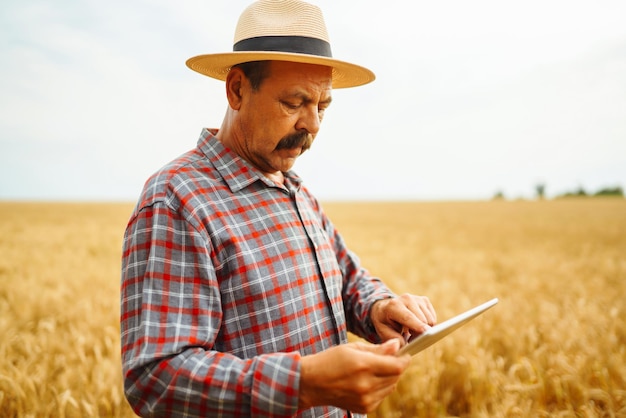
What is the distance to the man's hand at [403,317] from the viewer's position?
1.59 metres

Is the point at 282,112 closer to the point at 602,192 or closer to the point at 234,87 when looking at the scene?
the point at 234,87

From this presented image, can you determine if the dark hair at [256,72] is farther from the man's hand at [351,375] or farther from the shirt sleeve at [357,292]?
the man's hand at [351,375]

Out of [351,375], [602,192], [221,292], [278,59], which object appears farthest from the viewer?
[602,192]

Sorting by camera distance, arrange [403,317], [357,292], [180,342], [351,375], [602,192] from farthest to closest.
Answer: [602,192] < [357,292] < [403,317] < [180,342] < [351,375]

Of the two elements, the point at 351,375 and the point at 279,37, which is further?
the point at 279,37

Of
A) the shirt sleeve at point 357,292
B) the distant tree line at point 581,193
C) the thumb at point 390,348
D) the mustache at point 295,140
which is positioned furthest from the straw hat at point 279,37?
the distant tree line at point 581,193

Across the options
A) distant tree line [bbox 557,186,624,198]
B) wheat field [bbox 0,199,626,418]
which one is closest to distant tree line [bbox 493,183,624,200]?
distant tree line [bbox 557,186,624,198]

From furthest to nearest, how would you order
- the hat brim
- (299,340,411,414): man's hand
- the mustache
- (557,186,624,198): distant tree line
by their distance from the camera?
(557,186,624,198): distant tree line → the mustache → the hat brim → (299,340,411,414): man's hand

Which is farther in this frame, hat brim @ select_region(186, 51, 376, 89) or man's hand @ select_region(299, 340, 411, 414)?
hat brim @ select_region(186, 51, 376, 89)

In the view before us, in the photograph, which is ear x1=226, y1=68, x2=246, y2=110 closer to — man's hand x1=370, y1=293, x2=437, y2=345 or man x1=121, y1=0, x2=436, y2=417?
man x1=121, y1=0, x2=436, y2=417

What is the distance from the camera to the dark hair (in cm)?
154

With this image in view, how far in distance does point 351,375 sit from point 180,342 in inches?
17.7

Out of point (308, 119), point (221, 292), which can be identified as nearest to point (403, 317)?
point (221, 292)

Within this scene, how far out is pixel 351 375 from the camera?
110 centimetres
